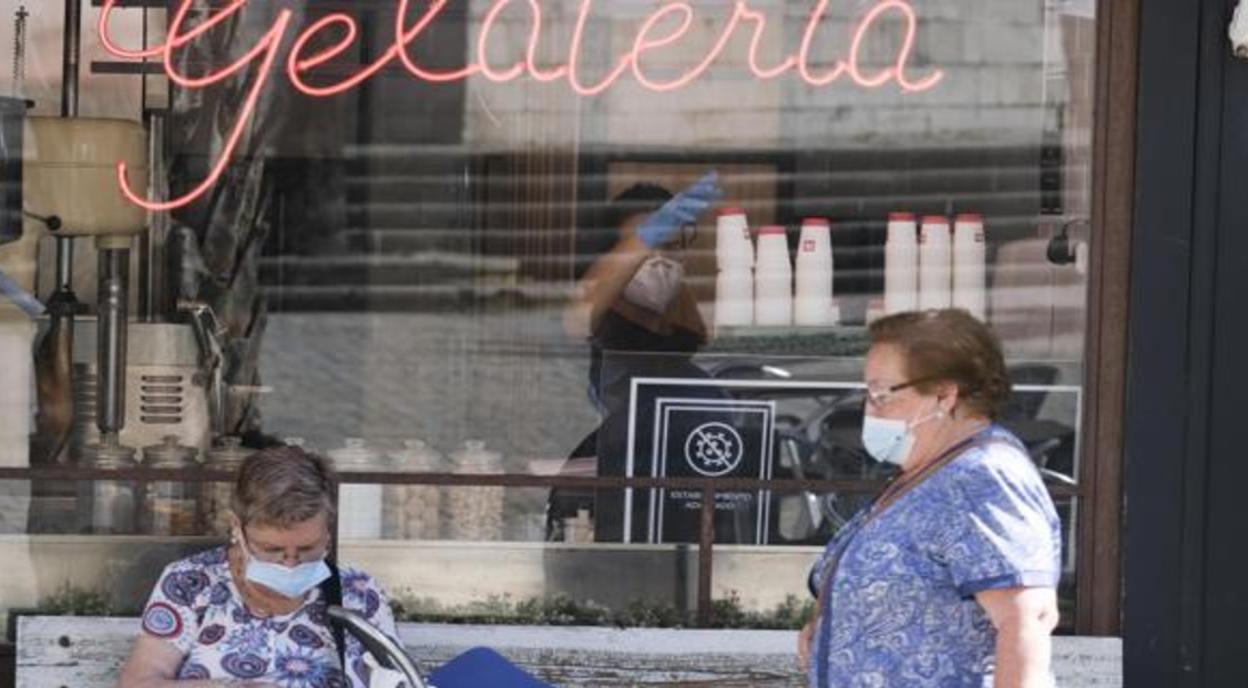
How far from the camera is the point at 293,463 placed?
15.5 ft

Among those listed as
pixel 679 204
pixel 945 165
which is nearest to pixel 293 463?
pixel 679 204

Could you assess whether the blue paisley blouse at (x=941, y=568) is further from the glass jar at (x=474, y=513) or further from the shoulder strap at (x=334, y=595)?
the glass jar at (x=474, y=513)

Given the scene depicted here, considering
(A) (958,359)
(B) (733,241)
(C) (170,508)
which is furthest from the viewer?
(B) (733,241)

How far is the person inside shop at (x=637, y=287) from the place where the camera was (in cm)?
581

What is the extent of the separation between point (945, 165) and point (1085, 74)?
382 millimetres

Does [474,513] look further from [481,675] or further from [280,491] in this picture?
[481,675]

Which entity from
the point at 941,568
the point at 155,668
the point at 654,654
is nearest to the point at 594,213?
the point at 654,654

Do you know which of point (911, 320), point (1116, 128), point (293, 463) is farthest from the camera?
point (1116, 128)

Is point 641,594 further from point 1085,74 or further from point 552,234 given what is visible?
point 1085,74

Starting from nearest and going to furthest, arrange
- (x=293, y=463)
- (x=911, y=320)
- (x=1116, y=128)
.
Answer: (x=911, y=320), (x=293, y=463), (x=1116, y=128)

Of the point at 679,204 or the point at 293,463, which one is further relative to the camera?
A: the point at 679,204

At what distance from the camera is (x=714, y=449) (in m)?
5.69

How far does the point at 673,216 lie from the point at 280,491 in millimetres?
1515

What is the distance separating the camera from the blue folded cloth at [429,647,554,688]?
434cm
